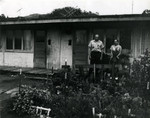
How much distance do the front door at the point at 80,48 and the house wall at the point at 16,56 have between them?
9.64ft

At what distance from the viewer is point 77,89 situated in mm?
8828

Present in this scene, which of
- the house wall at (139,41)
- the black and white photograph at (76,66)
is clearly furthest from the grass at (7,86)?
the house wall at (139,41)

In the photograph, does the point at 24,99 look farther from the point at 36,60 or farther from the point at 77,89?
the point at 36,60

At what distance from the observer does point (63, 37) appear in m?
14.6

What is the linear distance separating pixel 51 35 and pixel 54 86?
6485 mm

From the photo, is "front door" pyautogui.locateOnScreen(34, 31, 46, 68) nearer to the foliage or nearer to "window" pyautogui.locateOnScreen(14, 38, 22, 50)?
"window" pyautogui.locateOnScreen(14, 38, 22, 50)

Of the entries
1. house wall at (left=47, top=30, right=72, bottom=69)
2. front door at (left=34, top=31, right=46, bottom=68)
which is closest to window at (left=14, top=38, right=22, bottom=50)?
front door at (left=34, top=31, right=46, bottom=68)

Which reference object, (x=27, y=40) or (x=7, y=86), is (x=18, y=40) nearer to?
(x=27, y=40)

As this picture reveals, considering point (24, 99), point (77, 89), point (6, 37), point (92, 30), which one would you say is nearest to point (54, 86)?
point (77, 89)

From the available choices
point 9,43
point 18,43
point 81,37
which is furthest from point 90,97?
point 9,43

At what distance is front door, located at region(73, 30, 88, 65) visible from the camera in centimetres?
1398

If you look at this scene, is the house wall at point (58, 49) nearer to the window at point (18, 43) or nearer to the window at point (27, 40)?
the window at point (27, 40)

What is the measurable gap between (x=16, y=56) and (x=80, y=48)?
4418mm

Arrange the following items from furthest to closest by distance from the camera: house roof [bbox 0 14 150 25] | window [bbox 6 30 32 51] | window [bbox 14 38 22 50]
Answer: window [bbox 14 38 22 50] < window [bbox 6 30 32 51] < house roof [bbox 0 14 150 25]
